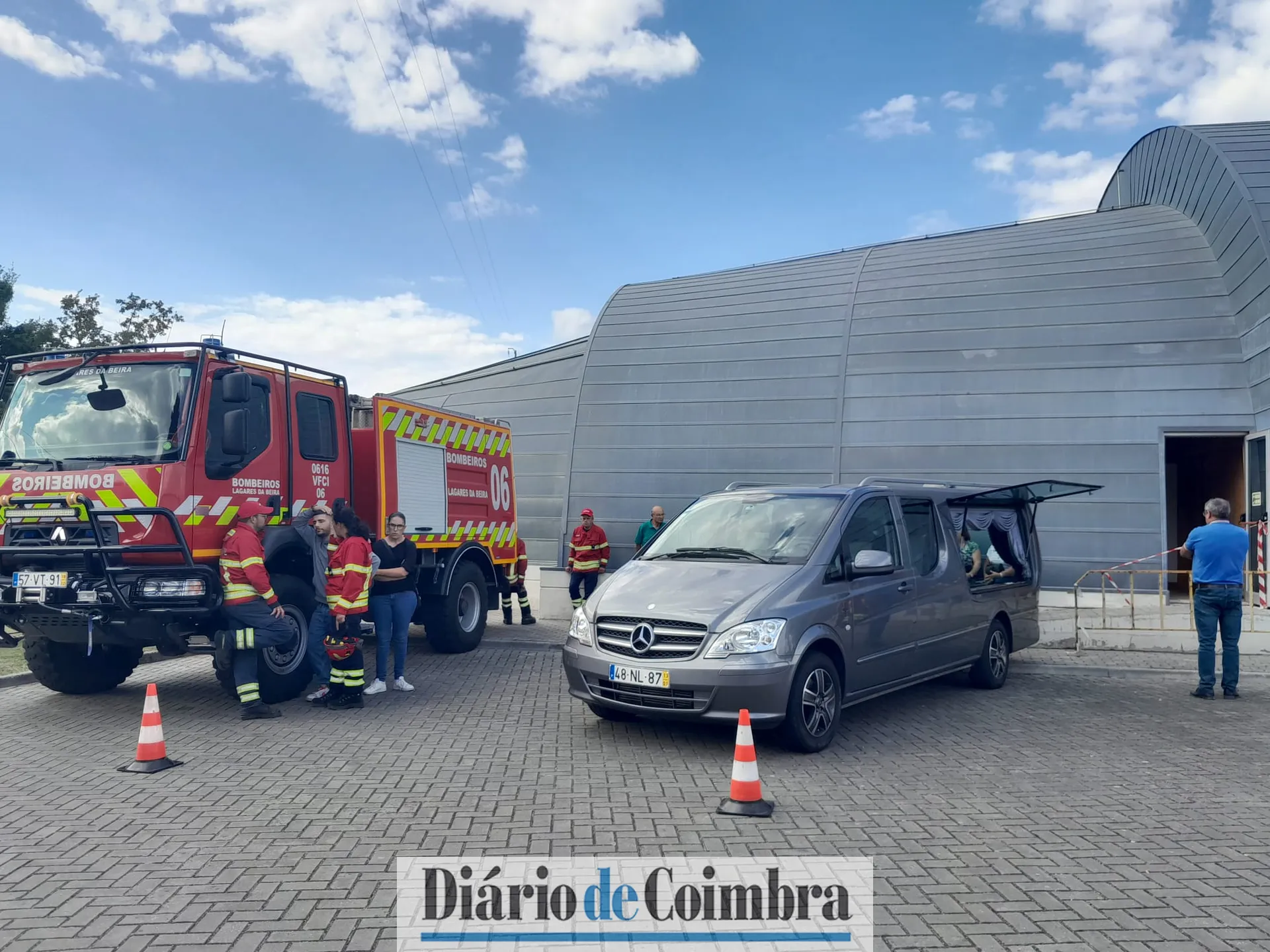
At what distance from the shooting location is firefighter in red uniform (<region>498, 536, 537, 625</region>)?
13.1m

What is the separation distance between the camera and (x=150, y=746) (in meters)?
6.08

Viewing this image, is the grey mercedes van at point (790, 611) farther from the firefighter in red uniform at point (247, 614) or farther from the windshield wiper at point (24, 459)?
the windshield wiper at point (24, 459)

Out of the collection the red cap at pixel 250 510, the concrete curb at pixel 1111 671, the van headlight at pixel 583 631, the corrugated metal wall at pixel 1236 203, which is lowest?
the concrete curb at pixel 1111 671

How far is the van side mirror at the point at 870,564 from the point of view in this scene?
23.0ft

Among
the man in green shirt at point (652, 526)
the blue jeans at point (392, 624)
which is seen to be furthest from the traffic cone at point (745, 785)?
the man in green shirt at point (652, 526)

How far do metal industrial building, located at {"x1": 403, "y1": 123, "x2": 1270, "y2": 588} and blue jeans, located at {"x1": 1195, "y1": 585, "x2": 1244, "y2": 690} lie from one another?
18.8 feet

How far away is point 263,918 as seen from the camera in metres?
3.76

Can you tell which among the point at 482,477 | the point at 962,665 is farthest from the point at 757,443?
the point at 962,665

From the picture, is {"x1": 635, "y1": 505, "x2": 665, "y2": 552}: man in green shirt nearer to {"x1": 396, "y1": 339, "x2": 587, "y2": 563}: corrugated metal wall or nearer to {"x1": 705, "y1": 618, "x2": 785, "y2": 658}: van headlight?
{"x1": 396, "y1": 339, "x2": 587, "y2": 563}: corrugated metal wall

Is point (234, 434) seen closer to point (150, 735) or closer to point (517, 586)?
point (150, 735)

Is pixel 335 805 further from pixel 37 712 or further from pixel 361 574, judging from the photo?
pixel 37 712

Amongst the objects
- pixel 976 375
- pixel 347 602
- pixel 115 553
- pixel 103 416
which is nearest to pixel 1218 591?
pixel 976 375

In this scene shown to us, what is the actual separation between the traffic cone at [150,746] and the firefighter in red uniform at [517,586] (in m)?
6.70

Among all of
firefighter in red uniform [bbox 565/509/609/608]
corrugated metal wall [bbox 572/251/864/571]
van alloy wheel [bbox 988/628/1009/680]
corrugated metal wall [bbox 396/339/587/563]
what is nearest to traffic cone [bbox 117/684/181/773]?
van alloy wheel [bbox 988/628/1009/680]
